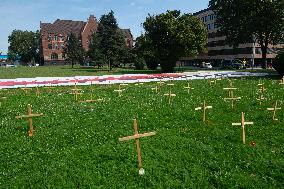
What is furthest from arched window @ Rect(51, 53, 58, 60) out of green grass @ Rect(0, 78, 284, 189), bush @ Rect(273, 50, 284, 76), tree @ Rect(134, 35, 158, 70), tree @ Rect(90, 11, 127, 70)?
green grass @ Rect(0, 78, 284, 189)

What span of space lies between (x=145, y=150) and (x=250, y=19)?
161 feet

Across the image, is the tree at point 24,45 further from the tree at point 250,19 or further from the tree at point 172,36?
the tree at point 172,36

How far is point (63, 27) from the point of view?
143625 mm

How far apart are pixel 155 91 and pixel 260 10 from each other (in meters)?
39.4

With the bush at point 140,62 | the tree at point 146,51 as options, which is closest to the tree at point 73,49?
the tree at point 146,51

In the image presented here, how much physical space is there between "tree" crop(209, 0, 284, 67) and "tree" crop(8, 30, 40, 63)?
4300 inches

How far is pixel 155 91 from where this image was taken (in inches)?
876

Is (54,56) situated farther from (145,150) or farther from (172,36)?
(145,150)

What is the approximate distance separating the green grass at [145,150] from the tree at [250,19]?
42288 mm

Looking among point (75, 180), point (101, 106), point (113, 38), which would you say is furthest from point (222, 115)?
point (113, 38)

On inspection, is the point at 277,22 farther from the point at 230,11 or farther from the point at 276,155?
the point at 276,155

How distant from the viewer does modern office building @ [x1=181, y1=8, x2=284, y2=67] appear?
303 feet

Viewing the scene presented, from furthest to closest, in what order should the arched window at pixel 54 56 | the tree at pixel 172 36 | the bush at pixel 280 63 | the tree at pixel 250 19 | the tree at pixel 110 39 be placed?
the arched window at pixel 54 56, the tree at pixel 110 39, the tree at pixel 250 19, the tree at pixel 172 36, the bush at pixel 280 63

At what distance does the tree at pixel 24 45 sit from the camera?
516 ft
